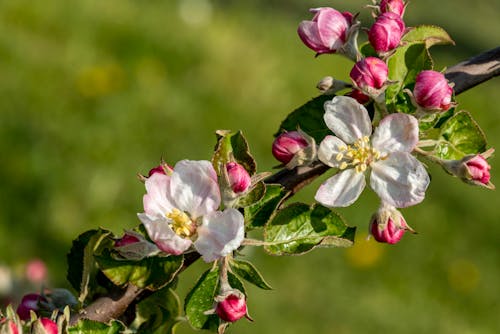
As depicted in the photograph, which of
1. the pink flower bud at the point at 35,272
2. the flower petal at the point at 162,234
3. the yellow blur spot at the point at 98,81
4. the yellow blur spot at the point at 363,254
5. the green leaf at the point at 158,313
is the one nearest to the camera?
the flower petal at the point at 162,234

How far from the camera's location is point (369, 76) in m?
0.96

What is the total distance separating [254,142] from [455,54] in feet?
14.0

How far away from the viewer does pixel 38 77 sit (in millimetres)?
3787

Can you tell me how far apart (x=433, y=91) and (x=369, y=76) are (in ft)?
0.26

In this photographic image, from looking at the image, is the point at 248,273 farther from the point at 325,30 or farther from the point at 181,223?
the point at 325,30

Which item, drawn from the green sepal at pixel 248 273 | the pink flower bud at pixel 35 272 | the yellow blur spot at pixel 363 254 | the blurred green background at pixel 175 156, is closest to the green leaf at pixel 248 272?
the green sepal at pixel 248 273

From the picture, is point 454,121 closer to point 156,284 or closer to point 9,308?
point 156,284

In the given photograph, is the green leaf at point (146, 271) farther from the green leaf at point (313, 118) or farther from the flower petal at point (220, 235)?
the green leaf at point (313, 118)

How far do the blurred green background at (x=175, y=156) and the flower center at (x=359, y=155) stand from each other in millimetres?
2045

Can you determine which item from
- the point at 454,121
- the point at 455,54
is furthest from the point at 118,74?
the point at 455,54

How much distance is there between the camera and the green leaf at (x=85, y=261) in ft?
3.47

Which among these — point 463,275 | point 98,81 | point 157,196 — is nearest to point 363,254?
point 463,275

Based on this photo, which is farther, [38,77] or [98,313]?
[38,77]

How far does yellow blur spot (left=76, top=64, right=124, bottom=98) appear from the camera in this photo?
3.76 meters
